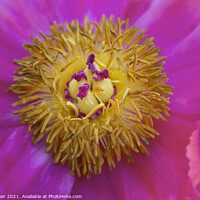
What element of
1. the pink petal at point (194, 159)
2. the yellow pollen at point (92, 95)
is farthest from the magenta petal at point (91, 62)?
the pink petal at point (194, 159)

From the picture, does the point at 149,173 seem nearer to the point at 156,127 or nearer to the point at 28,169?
the point at 156,127

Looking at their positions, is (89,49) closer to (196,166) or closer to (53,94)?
(53,94)

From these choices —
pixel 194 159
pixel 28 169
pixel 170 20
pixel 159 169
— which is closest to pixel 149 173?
pixel 159 169

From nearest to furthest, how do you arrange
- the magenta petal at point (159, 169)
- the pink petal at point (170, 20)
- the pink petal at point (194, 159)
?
the pink petal at point (194, 159) < the magenta petal at point (159, 169) < the pink petal at point (170, 20)

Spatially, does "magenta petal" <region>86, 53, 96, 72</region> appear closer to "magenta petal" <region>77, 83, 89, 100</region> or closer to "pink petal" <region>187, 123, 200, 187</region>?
"magenta petal" <region>77, 83, 89, 100</region>

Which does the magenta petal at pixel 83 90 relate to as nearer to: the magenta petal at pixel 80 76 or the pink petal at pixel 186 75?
the magenta petal at pixel 80 76

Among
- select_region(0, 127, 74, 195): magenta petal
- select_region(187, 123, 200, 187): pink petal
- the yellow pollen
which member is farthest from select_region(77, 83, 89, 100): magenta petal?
select_region(187, 123, 200, 187): pink petal
